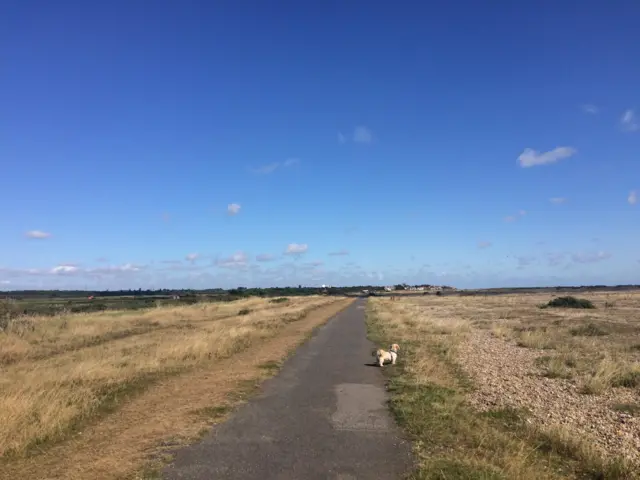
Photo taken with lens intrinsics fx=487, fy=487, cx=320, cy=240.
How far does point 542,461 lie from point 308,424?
382cm

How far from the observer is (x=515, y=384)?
1369cm

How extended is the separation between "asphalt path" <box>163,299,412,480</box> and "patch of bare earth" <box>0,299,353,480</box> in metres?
0.47

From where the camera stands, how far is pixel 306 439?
306 inches

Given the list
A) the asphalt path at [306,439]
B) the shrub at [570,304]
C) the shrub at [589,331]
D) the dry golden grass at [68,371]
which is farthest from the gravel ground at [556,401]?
the shrub at [570,304]

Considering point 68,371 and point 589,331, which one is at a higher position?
point 68,371

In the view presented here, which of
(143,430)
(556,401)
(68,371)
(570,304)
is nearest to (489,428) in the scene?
(556,401)

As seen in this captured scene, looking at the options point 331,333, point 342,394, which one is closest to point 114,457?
point 342,394

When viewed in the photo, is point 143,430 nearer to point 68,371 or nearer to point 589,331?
point 68,371

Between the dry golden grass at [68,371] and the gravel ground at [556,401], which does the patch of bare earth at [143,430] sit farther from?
the gravel ground at [556,401]

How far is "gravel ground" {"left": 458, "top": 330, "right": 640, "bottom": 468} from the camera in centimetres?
866

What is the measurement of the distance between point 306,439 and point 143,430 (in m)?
2.82

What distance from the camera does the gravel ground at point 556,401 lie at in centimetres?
866

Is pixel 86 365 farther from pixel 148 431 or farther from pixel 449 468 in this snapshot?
pixel 449 468

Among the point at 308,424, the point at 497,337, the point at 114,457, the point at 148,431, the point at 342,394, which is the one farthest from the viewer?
the point at 497,337
